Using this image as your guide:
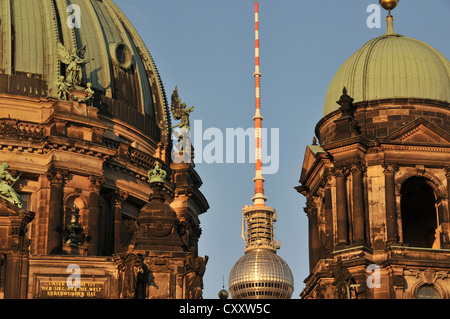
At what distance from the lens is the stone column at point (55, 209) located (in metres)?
76.7

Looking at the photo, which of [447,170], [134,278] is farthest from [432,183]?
[134,278]

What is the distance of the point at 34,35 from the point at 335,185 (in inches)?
994

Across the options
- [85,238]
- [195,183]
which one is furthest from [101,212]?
[195,183]

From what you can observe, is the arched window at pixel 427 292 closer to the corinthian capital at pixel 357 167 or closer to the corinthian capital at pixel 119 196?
the corinthian capital at pixel 357 167

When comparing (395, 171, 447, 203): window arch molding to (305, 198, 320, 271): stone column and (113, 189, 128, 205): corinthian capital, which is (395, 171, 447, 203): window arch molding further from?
(113, 189, 128, 205): corinthian capital

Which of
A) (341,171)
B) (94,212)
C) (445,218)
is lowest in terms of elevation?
(445,218)

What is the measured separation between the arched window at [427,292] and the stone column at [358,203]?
3394 millimetres

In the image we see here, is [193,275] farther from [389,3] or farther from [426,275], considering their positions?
[389,3]

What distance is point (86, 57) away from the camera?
284ft

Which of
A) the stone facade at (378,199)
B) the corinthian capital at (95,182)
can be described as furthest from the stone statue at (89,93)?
the stone facade at (378,199)

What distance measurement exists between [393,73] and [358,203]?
7.53 meters

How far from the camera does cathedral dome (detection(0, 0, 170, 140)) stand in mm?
84000

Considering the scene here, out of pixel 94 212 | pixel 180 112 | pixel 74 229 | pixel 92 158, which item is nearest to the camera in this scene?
pixel 74 229
